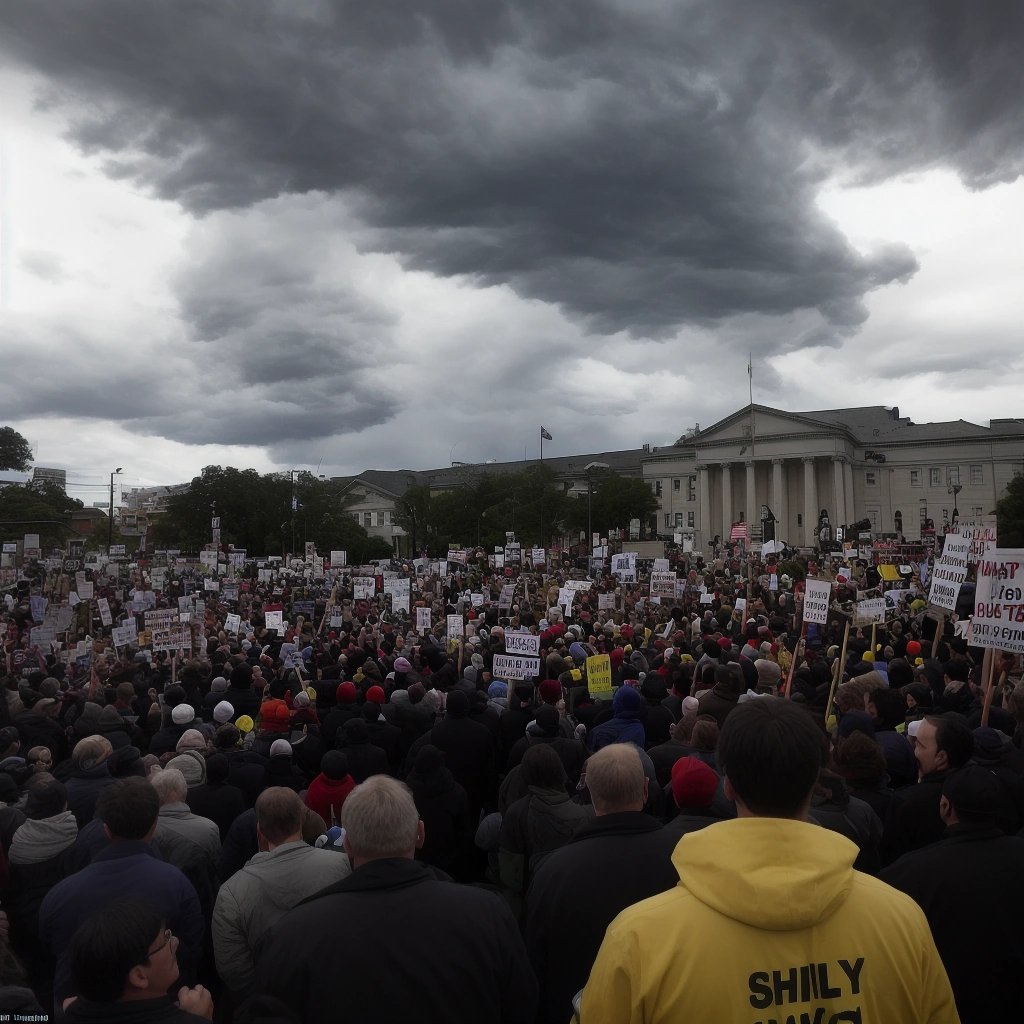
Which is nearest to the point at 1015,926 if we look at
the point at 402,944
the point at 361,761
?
the point at 402,944

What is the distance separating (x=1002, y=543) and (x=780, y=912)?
65255mm

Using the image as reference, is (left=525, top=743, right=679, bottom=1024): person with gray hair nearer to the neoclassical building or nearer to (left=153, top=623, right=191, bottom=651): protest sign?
(left=153, top=623, right=191, bottom=651): protest sign

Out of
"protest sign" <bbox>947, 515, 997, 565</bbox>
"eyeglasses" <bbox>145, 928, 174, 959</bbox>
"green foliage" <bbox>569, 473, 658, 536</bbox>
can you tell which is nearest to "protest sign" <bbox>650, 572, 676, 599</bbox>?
"protest sign" <bbox>947, 515, 997, 565</bbox>

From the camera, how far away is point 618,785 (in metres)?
3.66

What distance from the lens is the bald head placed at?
144 inches

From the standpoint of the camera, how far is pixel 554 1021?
3609mm

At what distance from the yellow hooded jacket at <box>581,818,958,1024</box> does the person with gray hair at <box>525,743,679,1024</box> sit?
4.11 feet

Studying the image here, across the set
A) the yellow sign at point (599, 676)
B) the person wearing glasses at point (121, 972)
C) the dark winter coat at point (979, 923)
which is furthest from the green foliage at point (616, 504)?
the person wearing glasses at point (121, 972)

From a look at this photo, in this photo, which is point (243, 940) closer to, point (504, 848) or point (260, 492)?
point (504, 848)

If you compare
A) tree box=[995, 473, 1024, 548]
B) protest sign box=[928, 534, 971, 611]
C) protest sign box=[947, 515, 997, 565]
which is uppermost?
tree box=[995, 473, 1024, 548]

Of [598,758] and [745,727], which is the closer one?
[745,727]

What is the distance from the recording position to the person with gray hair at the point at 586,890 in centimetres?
340

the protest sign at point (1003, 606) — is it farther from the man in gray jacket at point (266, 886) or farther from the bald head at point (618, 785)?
the man in gray jacket at point (266, 886)

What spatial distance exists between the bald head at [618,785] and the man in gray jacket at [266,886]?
1.29 metres
